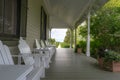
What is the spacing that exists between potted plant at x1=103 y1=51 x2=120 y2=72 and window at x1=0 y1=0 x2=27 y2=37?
3041mm

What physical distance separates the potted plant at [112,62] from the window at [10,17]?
120 inches

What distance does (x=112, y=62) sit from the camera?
6879mm

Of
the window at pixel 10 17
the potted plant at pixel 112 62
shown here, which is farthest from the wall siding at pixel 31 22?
the potted plant at pixel 112 62

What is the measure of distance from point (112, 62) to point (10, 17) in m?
3.45

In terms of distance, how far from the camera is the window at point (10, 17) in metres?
4.68

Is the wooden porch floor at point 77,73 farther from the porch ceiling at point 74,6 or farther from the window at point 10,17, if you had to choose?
the porch ceiling at point 74,6

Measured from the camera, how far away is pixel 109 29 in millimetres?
13016

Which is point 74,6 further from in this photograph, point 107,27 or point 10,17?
point 10,17

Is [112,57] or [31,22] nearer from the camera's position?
[112,57]

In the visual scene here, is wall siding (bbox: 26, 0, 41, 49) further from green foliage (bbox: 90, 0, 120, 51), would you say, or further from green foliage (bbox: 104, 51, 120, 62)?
green foliage (bbox: 90, 0, 120, 51)

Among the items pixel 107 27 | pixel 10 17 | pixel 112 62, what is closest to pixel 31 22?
pixel 10 17

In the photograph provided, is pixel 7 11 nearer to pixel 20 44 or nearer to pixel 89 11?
pixel 20 44

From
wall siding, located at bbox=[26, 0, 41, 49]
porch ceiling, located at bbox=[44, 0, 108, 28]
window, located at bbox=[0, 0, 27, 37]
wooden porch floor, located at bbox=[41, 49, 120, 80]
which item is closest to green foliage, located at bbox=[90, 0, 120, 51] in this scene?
porch ceiling, located at bbox=[44, 0, 108, 28]

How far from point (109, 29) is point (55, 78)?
8.35m
